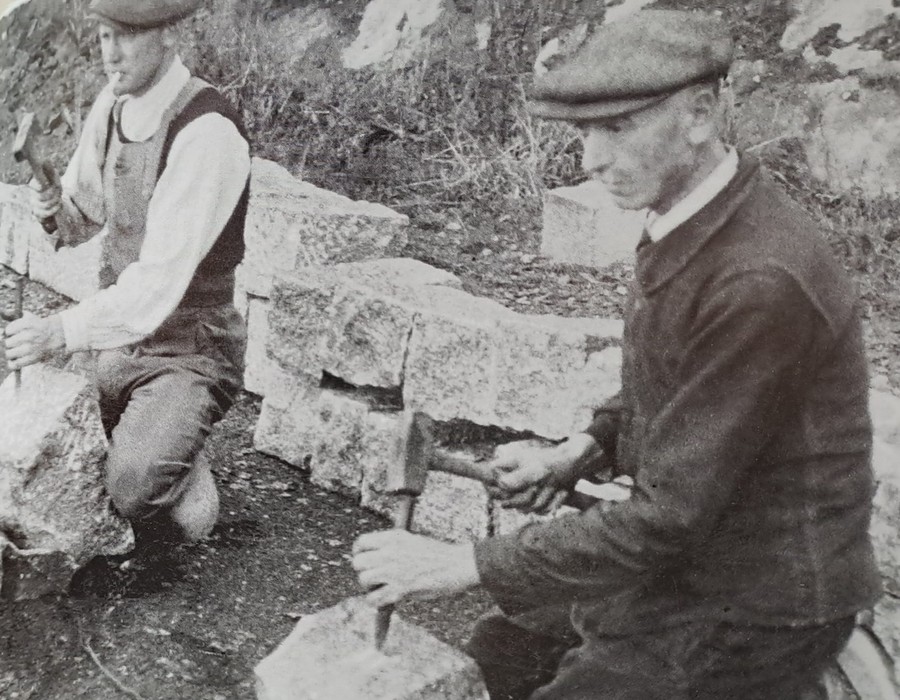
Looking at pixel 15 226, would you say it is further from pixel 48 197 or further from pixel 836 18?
pixel 836 18

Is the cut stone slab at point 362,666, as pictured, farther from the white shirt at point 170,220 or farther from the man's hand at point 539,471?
the white shirt at point 170,220

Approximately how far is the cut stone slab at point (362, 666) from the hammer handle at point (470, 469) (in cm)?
31

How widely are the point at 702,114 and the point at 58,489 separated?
1.63 metres

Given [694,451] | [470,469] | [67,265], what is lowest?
[470,469]

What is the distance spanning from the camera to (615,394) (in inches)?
71.7

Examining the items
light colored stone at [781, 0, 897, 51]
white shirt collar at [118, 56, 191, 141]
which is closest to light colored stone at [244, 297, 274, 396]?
white shirt collar at [118, 56, 191, 141]

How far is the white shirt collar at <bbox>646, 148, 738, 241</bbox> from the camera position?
59.5 inches

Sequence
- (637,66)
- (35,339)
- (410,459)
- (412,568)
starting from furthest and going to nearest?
(35,339) < (410,459) < (412,568) < (637,66)

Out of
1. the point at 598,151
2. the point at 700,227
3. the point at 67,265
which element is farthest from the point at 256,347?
the point at 700,227

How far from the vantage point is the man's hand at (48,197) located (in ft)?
7.85

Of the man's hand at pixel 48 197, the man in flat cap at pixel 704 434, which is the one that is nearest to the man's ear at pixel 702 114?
the man in flat cap at pixel 704 434

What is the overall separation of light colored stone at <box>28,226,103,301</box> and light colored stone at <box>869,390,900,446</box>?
176 cm

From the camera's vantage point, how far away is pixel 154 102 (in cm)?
221

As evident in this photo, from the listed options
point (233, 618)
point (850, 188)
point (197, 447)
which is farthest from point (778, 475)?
point (197, 447)
